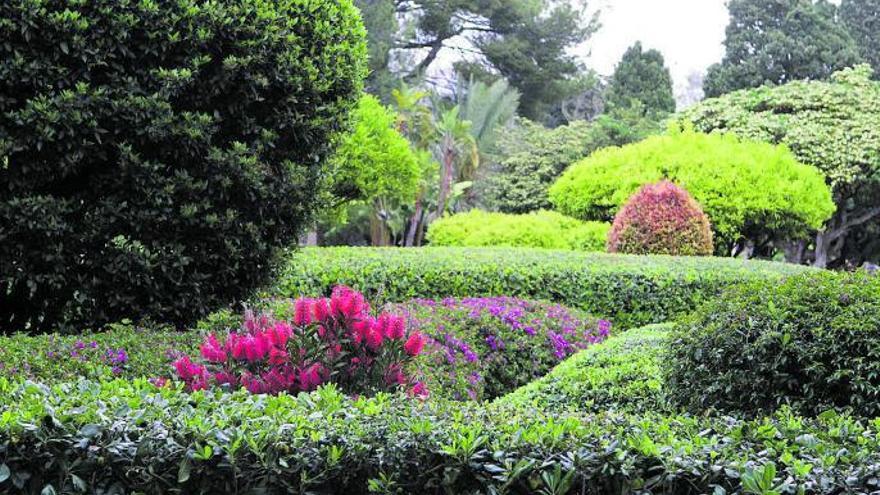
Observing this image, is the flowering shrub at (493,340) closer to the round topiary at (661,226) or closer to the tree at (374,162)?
the round topiary at (661,226)

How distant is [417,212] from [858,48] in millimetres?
17125

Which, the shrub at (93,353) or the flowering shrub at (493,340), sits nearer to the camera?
the shrub at (93,353)

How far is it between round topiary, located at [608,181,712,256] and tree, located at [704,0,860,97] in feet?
53.9

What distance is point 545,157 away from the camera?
2230cm

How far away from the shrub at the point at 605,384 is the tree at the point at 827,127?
14.3 m

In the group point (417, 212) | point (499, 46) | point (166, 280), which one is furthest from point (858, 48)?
point (166, 280)

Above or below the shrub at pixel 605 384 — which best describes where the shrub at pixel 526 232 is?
above

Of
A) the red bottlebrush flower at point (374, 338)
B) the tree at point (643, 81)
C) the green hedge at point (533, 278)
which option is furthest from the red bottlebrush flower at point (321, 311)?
the tree at point (643, 81)

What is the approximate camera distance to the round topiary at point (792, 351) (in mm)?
3596

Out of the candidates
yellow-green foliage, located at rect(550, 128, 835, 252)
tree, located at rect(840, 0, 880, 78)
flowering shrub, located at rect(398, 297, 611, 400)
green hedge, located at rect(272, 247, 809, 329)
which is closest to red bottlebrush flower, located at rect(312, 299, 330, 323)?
flowering shrub, located at rect(398, 297, 611, 400)

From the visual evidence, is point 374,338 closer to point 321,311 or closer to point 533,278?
point 321,311

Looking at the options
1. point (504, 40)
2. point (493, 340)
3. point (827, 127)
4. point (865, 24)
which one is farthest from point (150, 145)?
point (865, 24)

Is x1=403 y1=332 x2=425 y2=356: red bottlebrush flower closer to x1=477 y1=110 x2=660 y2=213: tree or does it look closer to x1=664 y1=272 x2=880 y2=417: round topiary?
x1=664 y1=272 x2=880 y2=417: round topiary

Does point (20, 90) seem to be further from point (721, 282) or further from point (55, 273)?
point (721, 282)
